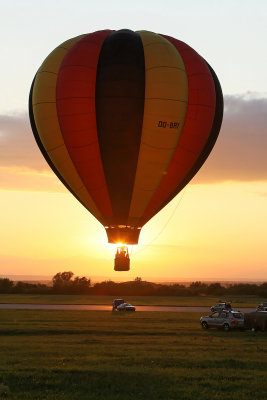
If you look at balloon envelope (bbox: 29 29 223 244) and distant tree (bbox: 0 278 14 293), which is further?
distant tree (bbox: 0 278 14 293)

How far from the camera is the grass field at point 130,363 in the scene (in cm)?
2039

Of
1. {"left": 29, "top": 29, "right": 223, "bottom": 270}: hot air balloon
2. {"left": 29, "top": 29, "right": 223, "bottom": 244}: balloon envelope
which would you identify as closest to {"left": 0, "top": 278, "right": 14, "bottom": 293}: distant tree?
{"left": 29, "top": 29, "right": 223, "bottom": 270}: hot air balloon

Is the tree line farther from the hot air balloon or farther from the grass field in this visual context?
the hot air balloon

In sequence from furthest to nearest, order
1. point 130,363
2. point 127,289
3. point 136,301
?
1. point 127,289
2. point 136,301
3. point 130,363

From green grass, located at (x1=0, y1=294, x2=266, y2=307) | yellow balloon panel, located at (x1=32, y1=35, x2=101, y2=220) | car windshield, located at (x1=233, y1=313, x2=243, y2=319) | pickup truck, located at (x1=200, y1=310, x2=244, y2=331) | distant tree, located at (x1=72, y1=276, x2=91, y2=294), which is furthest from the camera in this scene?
distant tree, located at (x1=72, y1=276, x2=91, y2=294)

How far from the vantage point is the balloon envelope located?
33656 mm

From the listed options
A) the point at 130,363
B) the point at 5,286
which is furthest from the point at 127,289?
the point at 130,363

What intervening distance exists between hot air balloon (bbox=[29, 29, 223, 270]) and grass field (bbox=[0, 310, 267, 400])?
17.8ft

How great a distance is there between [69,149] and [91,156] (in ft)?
4.14

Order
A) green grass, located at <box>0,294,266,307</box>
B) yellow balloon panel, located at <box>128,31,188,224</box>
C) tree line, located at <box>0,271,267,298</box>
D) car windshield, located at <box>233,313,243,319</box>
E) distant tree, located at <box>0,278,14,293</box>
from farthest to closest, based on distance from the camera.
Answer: distant tree, located at <box>0,278,14,293</box>, tree line, located at <box>0,271,267,298</box>, green grass, located at <box>0,294,266,307</box>, car windshield, located at <box>233,313,243,319</box>, yellow balloon panel, located at <box>128,31,188,224</box>

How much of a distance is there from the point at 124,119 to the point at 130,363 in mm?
12999

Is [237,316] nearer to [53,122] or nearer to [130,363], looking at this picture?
[53,122]

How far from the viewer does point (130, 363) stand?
84.9ft

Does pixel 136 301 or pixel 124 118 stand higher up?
pixel 124 118
